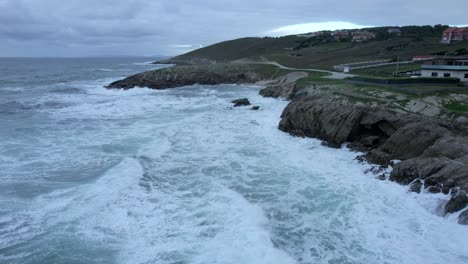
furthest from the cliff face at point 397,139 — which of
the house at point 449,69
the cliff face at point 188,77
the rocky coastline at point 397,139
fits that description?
the cliff face at point 188,77

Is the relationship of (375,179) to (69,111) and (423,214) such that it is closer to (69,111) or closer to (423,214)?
(423,214)

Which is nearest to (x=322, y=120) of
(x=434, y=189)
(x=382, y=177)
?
(x=382, y=177)

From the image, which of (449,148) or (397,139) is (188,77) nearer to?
(397,139)

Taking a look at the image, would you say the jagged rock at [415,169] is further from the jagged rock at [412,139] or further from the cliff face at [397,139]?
the jagged rock at [412,139]

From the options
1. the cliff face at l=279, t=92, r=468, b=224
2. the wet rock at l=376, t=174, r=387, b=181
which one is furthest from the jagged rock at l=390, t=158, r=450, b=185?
the wet rock at l=376, t=174, r=387, b=181

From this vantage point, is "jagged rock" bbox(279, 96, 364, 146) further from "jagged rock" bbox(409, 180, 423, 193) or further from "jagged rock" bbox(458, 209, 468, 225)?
"jagged rock" bbox(458, 209, 468, 225)
